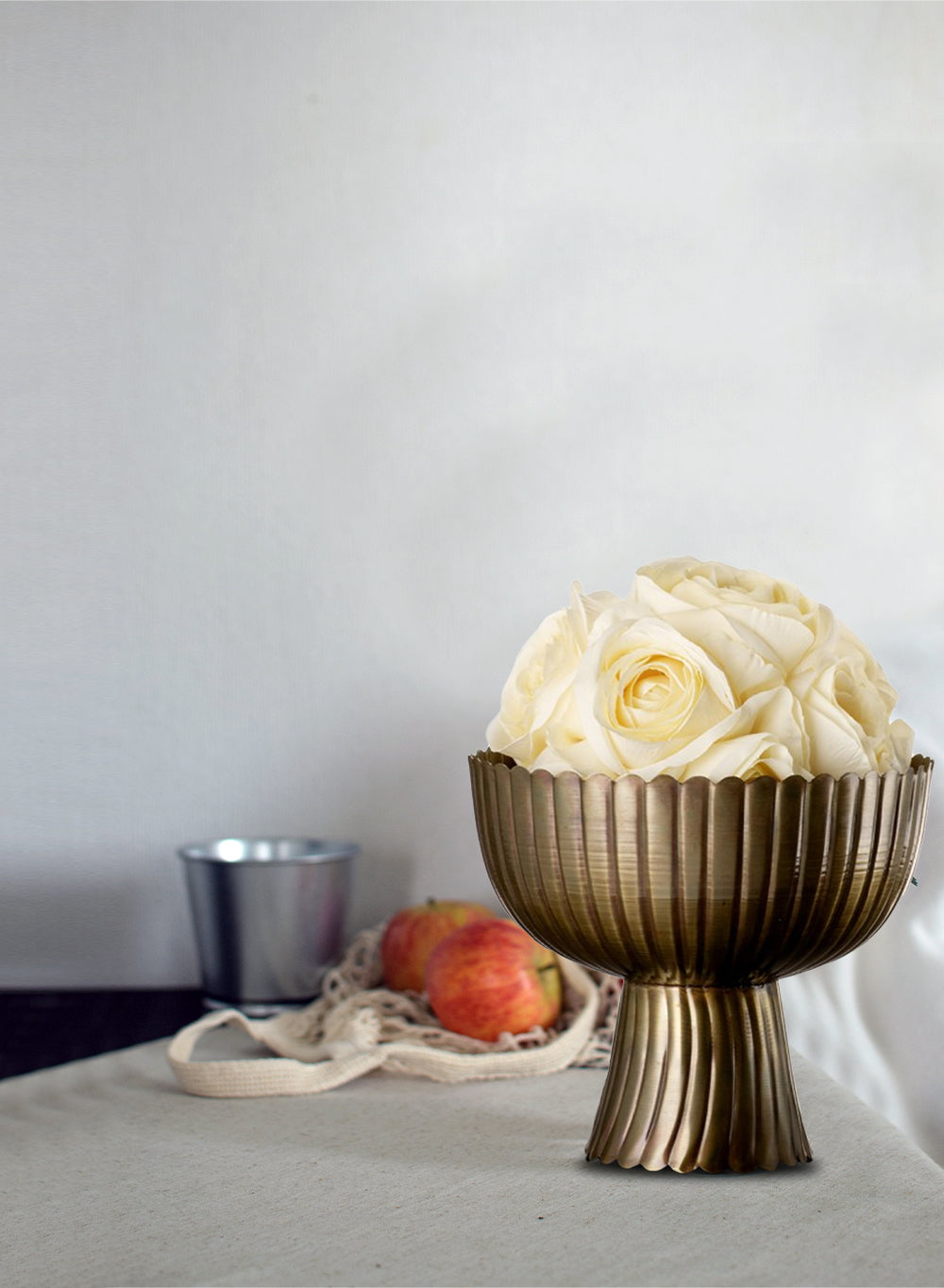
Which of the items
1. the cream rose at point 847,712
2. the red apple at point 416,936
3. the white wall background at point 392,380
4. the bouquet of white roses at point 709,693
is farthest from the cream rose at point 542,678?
the white wall background at point 392,380

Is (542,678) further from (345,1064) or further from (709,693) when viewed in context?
(345,1064)

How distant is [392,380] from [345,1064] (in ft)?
2.15

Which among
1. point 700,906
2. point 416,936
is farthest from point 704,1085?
point 416,936

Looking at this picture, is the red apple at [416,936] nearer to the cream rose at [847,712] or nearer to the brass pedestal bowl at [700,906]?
the brass pedestal bowl at [700,906]

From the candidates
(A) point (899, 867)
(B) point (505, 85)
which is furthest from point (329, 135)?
(A) point (899, 867)

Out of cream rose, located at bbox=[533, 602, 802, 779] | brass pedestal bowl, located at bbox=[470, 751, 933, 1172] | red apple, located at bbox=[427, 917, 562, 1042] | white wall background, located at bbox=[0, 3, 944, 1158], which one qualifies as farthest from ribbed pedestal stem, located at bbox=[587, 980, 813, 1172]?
white wall background, located at bbox=[0, 3, 944, 1158]

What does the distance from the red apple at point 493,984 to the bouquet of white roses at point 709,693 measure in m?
0.31

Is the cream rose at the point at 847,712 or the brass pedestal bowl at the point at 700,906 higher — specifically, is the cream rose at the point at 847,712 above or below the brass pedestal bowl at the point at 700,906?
above

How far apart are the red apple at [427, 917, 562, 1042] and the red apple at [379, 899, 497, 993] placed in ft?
0.26

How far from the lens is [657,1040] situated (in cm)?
58

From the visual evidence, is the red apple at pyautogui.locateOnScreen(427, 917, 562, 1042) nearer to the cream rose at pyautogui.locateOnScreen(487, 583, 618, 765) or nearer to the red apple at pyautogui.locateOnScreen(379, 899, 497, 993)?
the red apple at pyautogui.locateOnScreen(379, 899, 497, 993)

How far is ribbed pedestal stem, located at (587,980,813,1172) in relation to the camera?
0.57 metres

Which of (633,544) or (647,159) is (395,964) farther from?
(647,159)

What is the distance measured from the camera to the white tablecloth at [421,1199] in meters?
0.49
